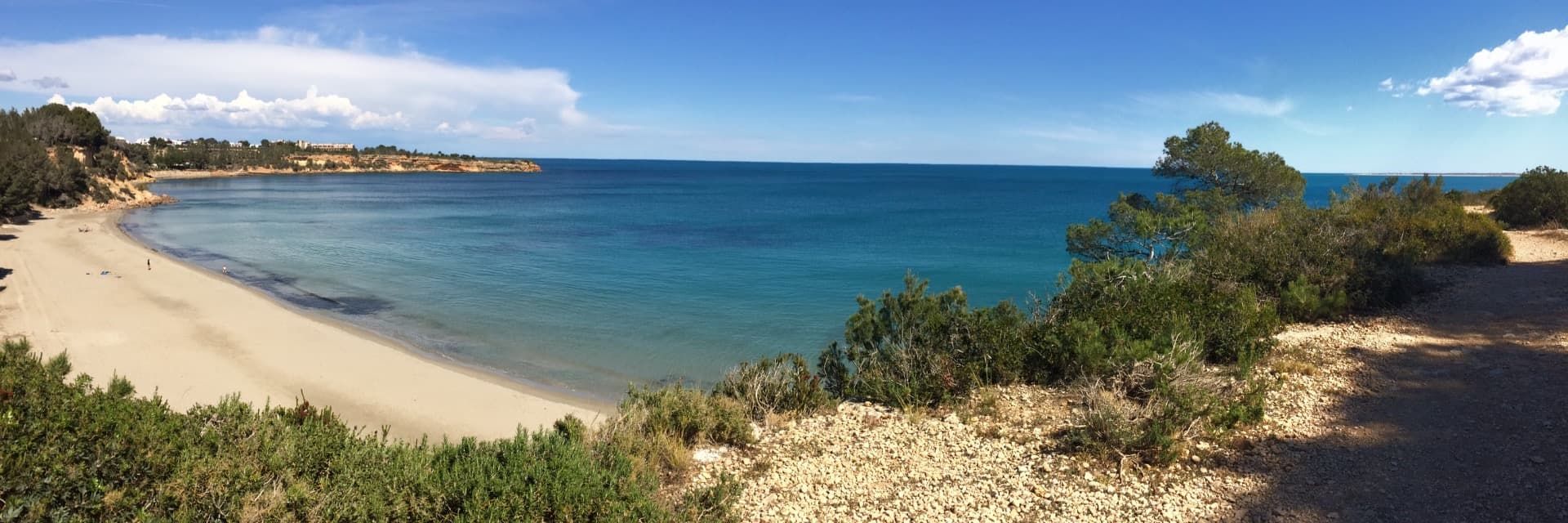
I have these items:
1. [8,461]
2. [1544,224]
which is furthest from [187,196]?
[1544,224]

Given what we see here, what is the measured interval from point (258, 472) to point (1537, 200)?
35.3 meters

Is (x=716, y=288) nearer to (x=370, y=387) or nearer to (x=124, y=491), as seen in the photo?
(x=370, y=387)

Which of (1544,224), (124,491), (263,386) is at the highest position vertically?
(1544,224)

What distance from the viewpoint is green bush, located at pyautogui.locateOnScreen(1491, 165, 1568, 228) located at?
24438 mm

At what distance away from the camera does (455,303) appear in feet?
78.9

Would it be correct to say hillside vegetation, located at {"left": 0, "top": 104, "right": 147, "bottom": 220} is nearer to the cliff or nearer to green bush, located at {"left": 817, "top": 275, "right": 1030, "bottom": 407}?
the cliff

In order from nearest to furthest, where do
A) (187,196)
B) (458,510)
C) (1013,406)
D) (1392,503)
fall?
(458,510) < (1392,503) < (1013,406) < (187,196)

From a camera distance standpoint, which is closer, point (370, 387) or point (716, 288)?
point (370, 387)

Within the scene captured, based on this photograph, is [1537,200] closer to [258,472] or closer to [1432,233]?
[1432,233]

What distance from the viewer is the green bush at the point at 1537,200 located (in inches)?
962

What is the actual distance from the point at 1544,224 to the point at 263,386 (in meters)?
37.4

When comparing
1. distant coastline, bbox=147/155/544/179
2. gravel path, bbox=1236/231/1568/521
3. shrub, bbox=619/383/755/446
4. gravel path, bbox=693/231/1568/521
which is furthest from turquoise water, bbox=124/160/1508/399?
distant coastline, bbox=147/155/544/179

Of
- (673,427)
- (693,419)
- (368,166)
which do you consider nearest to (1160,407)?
(693,419)

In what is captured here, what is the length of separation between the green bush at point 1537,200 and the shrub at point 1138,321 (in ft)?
71.3
